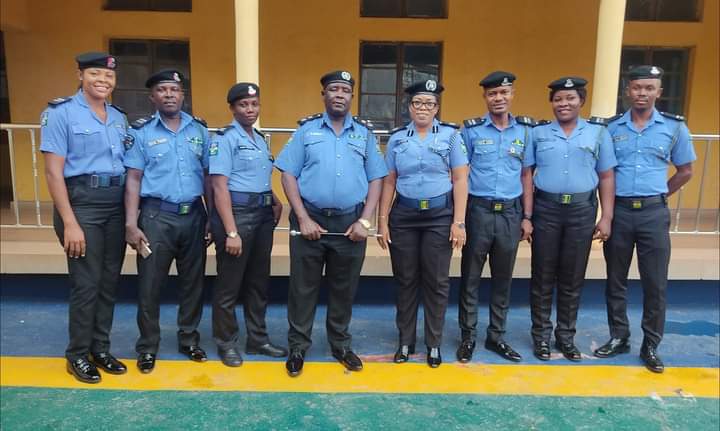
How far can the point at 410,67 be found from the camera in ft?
20.2

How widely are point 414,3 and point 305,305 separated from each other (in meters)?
4.15

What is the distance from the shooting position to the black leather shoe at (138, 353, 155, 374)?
3.18m

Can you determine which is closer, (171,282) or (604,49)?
(604,49)

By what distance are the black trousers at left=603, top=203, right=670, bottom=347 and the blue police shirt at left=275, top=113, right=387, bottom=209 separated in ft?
5.12

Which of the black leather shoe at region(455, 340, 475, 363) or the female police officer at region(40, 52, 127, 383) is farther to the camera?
the black leather shoe at region(455, 340, 475, 363)

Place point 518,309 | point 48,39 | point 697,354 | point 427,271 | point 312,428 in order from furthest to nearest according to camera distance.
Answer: point 48,39
point 518,309
point 697,354
point 427,271
point 312,428

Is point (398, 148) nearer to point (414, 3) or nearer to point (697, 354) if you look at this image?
point (697, 354)

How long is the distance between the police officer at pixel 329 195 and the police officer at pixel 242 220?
181mm

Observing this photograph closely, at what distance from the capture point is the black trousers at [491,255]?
327cm

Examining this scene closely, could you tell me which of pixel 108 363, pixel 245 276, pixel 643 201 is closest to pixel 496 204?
pixel 643 201

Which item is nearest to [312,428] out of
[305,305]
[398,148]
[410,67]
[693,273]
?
[305,305]

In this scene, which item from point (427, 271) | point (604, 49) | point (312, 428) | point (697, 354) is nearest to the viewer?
point (312, 428)

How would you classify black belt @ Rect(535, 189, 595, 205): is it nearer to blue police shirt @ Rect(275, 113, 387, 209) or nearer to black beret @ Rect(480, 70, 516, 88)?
black beret @ Rect(480, 70, 516, 88)

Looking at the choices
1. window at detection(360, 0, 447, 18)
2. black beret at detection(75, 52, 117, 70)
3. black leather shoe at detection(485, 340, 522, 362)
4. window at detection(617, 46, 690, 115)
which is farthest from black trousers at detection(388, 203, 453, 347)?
window at detection(617, 46, 690, 115)
